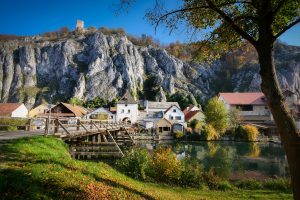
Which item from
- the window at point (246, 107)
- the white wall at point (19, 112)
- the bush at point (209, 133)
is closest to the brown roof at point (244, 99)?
the window at point (246, 107)

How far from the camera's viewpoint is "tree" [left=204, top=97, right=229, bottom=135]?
214 ft

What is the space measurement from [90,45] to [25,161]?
14148 cm

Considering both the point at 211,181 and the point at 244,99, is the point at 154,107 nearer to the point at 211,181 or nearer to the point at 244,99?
the point at 244,99

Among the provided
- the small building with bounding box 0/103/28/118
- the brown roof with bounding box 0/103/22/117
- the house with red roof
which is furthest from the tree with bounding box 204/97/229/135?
the brown roof with bounding box 0/103/22/117

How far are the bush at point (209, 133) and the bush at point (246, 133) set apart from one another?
5.19 metres

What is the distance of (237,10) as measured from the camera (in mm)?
10586

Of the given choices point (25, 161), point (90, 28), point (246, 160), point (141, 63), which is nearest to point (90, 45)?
point (141, 63)

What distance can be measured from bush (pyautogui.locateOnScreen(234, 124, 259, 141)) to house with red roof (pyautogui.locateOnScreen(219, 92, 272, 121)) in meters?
22.9

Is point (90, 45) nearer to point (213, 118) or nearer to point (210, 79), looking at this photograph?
point (210, 79)

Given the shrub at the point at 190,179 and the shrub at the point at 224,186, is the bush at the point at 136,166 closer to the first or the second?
the shrub at the point at 190,179

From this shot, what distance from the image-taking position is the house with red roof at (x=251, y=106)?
286ft

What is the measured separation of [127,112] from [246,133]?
146 feet

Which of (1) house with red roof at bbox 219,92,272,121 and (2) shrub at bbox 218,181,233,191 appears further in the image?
(1) house with red roof at bbox 219,92,272,121

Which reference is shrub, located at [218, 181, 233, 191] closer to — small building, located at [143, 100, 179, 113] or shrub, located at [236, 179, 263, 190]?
shrub, located at [236, 179, 263, 190]
